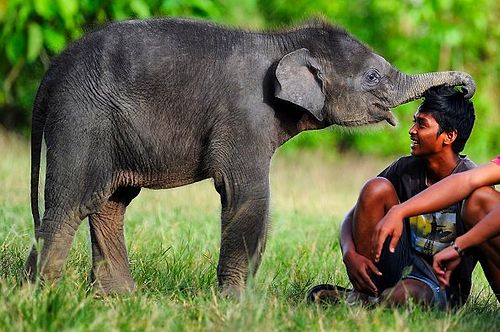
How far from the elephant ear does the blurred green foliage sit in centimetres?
598

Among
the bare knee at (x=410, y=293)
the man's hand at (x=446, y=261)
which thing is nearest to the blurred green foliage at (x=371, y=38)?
the bare knee at (x=410, y=293)

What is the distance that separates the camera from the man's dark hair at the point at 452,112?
6.14 metres

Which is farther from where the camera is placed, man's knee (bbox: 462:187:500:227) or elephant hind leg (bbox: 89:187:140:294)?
elephant hind leg (bbox: 89:187:140:294)

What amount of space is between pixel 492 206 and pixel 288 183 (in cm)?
711

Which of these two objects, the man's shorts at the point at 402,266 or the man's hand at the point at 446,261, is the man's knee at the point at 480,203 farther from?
the man's shorts at the point at 402,266

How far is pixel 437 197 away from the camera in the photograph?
582 centimetres

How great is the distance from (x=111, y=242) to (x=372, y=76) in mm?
2033

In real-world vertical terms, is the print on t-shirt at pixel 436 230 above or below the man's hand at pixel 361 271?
above

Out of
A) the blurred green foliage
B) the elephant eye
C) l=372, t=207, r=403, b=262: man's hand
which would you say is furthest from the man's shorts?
the blurred green foliage

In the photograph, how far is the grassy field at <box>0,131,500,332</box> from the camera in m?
5.09

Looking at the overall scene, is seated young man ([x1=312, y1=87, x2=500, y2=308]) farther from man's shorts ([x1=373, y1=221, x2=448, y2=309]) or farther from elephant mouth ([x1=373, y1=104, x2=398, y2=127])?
elephant mouth ([x1=373, y1=104, x2=398, y2=127])

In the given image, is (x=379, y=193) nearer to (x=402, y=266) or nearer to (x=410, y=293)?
(x=402, y=266)

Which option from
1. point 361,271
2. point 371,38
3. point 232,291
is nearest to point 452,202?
point 361,271

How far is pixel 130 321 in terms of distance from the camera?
5.11m
